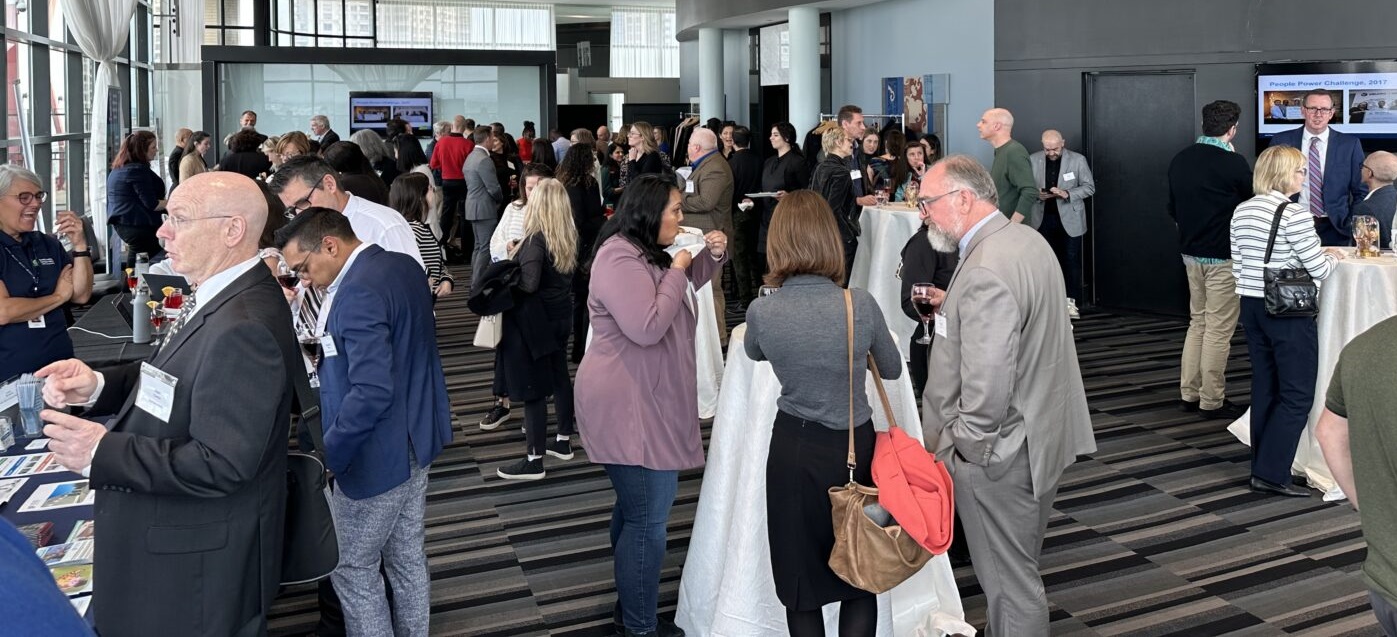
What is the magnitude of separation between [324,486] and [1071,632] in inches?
97.8

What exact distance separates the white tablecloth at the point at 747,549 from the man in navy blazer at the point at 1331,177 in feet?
15.2

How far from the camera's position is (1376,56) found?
8328mm

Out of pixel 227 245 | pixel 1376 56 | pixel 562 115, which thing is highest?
pixel 562 115

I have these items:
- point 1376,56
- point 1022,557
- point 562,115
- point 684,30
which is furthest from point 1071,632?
point 562,115

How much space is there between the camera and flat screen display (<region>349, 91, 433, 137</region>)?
1590cm

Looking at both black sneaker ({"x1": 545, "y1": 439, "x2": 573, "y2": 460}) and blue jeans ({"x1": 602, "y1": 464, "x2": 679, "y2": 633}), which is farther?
black sneaker ({"x1": 545, "y1": 439, "x2": 573, "y2": 460})

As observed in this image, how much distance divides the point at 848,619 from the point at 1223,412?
14.3 ft

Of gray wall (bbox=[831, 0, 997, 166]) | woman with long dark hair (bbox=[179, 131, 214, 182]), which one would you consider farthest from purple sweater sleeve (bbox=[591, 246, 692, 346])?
gray wall (bbox=[831, 0, 997, 166])

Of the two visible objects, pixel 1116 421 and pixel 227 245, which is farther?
pixel 1116 421

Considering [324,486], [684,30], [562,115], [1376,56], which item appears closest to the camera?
[324,486]

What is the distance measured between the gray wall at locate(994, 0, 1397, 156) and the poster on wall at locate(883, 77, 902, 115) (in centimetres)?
217

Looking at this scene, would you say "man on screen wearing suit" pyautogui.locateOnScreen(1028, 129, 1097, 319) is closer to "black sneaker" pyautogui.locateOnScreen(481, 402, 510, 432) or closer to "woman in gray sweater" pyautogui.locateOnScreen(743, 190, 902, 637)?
"black sneaker" pyautogui.locateOnScreen(481, 402, 510, 432)

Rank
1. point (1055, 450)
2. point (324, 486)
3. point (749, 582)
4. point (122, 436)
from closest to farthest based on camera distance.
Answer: point (122, 436) → point (324, 486) → point (1055, 450) → point (749, 582)

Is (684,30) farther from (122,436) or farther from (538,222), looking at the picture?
(122,436)
